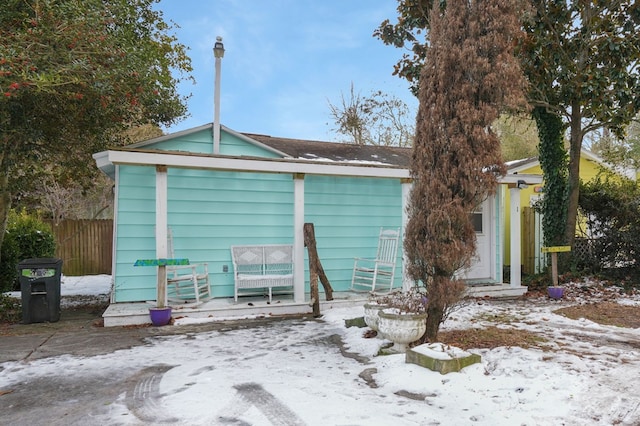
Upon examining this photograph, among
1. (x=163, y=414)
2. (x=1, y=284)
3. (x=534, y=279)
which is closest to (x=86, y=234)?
(x=1, y=284)

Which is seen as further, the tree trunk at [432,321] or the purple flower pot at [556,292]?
the purple flower pot at [556,292]

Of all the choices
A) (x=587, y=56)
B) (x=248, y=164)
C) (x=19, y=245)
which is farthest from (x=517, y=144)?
(x=19, y=245)

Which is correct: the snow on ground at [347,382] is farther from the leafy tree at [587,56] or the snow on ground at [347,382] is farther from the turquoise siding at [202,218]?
the leafy tree at [587,56]

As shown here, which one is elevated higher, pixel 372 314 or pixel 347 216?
pixel 347 216

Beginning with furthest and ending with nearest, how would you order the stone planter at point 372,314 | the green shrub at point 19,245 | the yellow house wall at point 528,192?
the yellow house wall at point 528,192 → the green shrub at point 19,245 → the stone planter at point 372,314

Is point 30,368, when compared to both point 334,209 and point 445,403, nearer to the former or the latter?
point 445,403

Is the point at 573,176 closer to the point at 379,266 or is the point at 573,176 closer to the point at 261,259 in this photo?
the point at 379,266

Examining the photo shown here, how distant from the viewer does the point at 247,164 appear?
18.7 ft

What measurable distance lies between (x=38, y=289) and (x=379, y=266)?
16.5 ft

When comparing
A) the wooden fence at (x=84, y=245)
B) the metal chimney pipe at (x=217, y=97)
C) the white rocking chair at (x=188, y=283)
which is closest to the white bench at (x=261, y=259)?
the white rocking chair at (x=188, y=283)

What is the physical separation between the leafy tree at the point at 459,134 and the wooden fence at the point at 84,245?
1004 centimetres

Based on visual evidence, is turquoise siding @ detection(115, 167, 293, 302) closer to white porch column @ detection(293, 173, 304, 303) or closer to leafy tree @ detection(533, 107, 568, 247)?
white porch column @ detection(293, 173, 304, 303)

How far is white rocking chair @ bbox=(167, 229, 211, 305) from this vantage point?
19.8 ft

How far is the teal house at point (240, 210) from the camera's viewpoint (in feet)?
18.6
